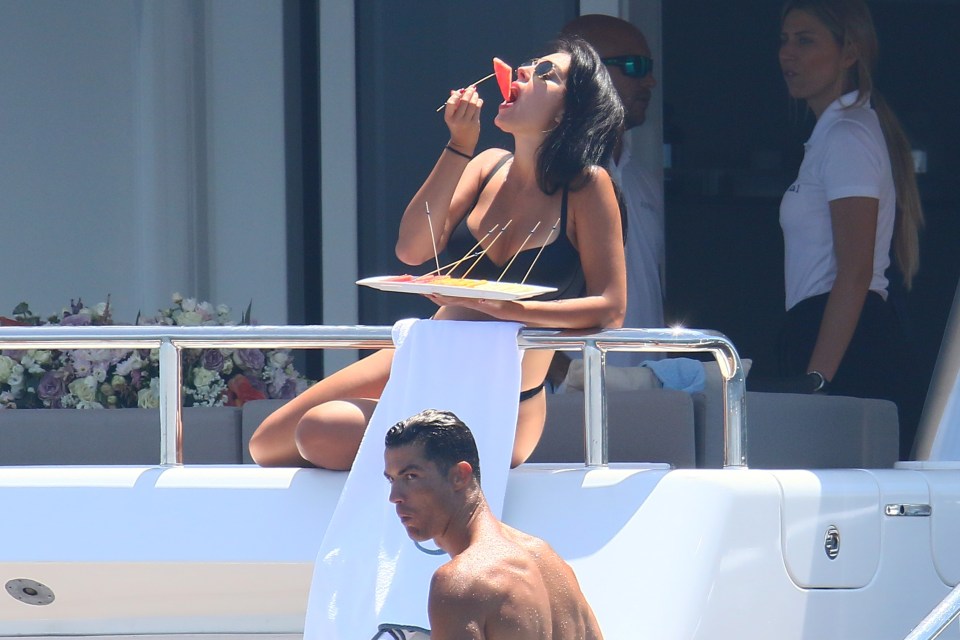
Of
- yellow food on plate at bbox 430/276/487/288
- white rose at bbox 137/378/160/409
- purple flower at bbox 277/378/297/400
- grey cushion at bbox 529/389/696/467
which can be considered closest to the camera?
yellow food on plate at bbox 430/276/487/288

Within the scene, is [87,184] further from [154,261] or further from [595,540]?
[595,540]

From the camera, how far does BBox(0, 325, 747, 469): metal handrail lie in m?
2.77

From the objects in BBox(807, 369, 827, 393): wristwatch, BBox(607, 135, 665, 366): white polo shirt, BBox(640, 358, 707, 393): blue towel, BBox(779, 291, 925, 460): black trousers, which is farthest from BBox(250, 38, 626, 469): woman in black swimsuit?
BBox(607, 135, 665, 366): white polo shirt

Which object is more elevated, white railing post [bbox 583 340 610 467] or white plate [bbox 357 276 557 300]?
white plate [bbox 357 276 557 300]

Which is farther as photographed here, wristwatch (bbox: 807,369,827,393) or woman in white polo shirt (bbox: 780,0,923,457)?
woman in white polo shirt (bbox: 780,0,923,457)

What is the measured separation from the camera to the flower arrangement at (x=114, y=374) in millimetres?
4258

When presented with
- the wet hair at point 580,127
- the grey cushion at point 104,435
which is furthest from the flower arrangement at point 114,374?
the wet hair at point 580,127

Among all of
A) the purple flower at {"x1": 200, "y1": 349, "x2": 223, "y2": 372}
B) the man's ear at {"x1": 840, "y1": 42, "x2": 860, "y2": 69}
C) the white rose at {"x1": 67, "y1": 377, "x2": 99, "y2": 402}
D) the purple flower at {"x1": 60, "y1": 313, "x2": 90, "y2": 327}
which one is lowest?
the white rose at {"x1": 67, "y1": 377, "x2": 99, "y2": 402}

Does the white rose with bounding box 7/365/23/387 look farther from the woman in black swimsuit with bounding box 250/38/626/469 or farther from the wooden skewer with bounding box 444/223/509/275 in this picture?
the wooden skewer with bounding box 444/223/509/275

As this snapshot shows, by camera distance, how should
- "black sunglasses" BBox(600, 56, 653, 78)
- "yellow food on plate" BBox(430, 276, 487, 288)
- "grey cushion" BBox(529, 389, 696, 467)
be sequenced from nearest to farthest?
"yellow food on plate" BBox(430, 276, 487, 288) → "grey cushion" BBox(529, 389, 696, 467) → "black sunglasses" BBox(600, 56, 653, 78)

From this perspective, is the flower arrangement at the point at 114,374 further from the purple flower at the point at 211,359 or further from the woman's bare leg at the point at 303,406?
the woman's bare leg at the point at 303,406

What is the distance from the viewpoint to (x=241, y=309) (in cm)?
652

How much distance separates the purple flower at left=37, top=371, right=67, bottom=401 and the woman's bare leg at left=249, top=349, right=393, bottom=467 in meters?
1.34

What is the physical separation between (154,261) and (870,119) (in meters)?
3.25
